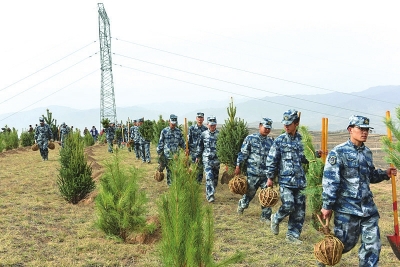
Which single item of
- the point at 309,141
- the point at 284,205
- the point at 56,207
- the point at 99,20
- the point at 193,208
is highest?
the point at 99,20

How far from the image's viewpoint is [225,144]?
10.5 m

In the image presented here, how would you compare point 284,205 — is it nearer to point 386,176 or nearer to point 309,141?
point 309,141

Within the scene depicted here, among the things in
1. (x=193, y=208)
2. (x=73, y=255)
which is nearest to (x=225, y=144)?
(x=73, y=255)

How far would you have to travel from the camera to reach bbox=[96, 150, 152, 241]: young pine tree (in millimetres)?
6250

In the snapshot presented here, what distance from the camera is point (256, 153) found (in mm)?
7723

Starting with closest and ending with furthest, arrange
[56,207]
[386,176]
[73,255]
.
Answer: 1. [386,176]
2. [73,255]
3. [56,207]

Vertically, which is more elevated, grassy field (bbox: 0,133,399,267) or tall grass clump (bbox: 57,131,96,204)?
tall grass clump (bbox: 57,131,96,204)

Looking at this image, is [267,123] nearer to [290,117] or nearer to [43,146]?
[290,117]

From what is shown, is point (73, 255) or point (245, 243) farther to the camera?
point (245, 243)

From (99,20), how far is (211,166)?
137 feet

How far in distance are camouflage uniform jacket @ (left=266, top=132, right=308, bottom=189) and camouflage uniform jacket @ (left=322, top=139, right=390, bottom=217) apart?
1.79 metres

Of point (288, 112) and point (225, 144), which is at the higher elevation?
point (288, 112)

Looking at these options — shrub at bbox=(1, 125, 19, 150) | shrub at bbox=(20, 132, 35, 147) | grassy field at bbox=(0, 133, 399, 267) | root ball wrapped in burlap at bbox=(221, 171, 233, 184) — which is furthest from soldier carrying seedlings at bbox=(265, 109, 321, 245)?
shrub at bbox=(20, 132, 35, 147)

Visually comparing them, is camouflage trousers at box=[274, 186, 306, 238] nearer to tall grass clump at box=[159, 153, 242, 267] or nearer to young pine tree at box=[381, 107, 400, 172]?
young pine tree at box=[381, 107, 400, 172]
